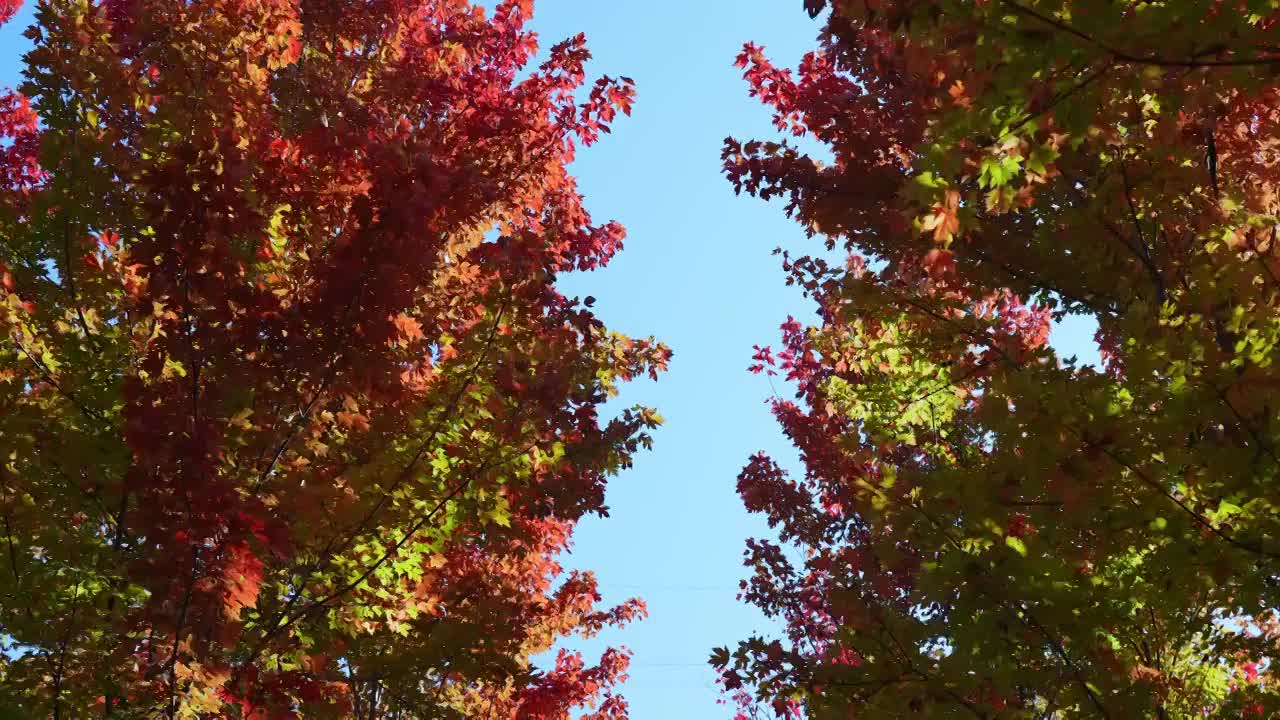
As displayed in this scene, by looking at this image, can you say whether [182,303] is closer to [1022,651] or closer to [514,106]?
[1022,651]

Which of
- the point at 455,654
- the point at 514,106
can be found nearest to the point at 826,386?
the point at 514,106

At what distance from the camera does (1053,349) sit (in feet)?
15.7

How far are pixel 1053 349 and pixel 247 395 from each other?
4174 mm

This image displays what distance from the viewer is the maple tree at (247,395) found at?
4.26 metres

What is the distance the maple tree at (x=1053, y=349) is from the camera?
306cm

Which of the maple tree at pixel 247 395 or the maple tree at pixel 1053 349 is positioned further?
the maple tree at pixel 247 395

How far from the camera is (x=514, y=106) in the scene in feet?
29.1

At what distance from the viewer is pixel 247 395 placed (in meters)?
4.57

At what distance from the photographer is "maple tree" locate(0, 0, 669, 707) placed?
426cm

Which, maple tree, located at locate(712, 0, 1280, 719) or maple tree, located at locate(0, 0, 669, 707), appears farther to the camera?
maple tree, located at locate(0, 0, 669, 707)

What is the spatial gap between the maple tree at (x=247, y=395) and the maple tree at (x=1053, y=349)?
2.07m

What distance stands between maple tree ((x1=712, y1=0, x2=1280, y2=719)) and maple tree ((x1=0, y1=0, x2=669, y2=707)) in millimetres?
2071

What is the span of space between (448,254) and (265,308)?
245 centimetres

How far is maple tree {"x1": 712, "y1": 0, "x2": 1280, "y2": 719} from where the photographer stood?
10.0 ft
